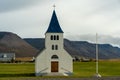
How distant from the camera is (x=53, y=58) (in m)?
73.0

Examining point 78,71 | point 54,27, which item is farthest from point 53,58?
point 78,71

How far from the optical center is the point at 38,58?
7244 cm

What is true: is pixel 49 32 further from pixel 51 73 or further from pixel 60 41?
pixel 51 73

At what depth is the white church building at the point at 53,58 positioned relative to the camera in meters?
72.2

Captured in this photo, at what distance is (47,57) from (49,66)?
1612mm

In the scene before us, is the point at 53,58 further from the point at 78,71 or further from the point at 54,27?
the point at 78,71

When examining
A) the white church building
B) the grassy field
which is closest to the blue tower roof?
the white church building

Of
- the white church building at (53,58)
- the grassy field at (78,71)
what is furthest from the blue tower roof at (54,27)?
the grassy field at (78,71)

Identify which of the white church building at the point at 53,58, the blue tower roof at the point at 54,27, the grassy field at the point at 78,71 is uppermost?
the blue tower roof at the point at 54,27

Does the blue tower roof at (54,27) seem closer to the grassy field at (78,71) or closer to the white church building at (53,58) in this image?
the white church building at (53,58)

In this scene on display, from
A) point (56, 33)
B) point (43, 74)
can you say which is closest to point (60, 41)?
point (56, 33)

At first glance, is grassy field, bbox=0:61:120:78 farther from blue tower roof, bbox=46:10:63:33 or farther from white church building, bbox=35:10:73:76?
blue tower roof, bbox=46:10:63:33

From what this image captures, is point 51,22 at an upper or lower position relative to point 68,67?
upper

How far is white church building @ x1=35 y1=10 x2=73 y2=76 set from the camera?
237 ft
